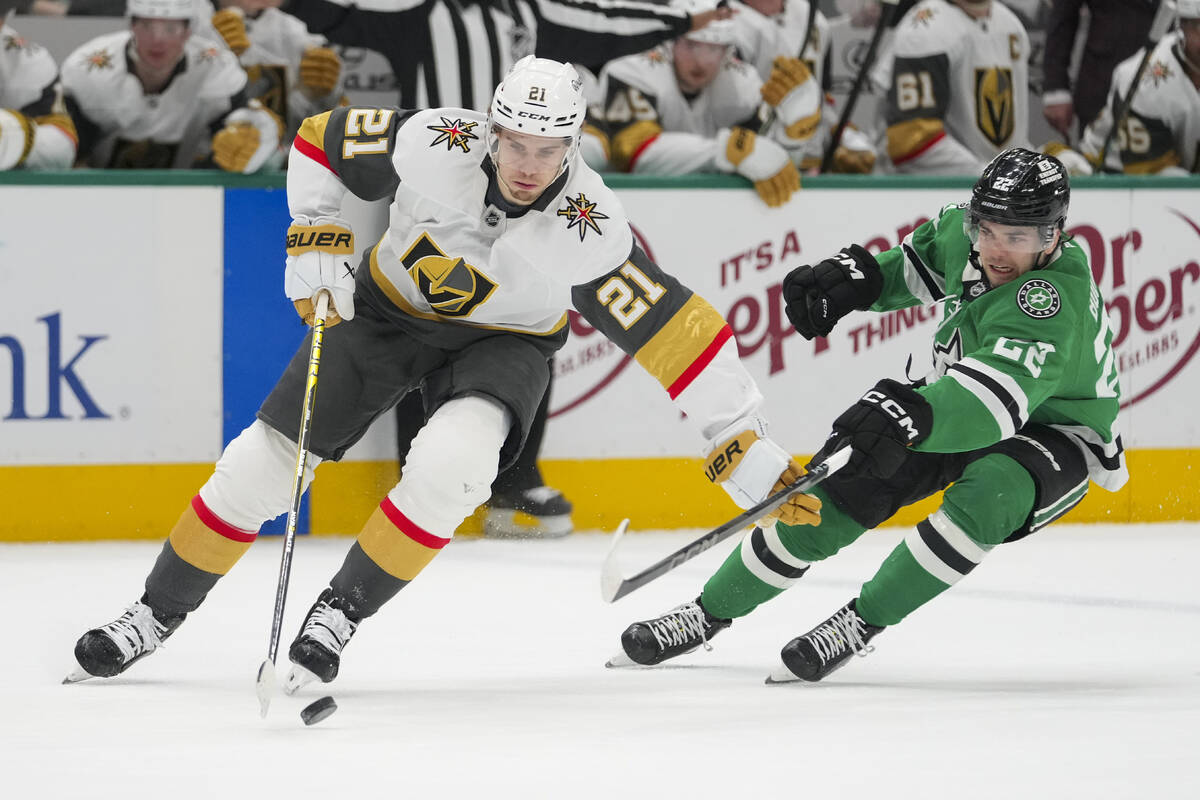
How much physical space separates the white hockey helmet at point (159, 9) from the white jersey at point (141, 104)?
0.35 feet

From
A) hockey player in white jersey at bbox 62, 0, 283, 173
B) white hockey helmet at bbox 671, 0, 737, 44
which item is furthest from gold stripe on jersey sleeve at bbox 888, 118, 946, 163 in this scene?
hockey player in white jersey at bbox 62, 0, 283, 173

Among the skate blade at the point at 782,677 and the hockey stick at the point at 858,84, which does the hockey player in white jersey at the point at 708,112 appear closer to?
the hockey stick at the point at 858,84

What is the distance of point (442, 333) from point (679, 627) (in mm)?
849

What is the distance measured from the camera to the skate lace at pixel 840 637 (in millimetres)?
3414

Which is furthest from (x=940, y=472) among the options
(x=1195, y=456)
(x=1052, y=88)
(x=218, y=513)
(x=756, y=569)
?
(x=1052, y=88)

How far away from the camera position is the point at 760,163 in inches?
225

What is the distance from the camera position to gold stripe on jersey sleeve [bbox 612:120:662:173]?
229 inches

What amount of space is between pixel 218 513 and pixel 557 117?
104 cm

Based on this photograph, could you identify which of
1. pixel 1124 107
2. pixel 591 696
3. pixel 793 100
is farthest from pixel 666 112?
pixel 591 696

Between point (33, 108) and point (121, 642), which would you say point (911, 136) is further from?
point (121, 642)

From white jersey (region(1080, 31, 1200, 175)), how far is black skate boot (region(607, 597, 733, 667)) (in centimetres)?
357

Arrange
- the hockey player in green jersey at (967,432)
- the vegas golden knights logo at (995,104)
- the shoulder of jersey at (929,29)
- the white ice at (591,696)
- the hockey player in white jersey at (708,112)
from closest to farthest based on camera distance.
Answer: the white ice at (591,696), the hockey player in green jersey at (967,432), the hockey player in white jersey at (708,112), the shoulder of jersey at (929,29), the vegas golden knights logo at (995,104)

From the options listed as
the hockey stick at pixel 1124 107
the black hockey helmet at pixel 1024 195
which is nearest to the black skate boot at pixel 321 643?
the black hockey helmet at pixel 1024 195

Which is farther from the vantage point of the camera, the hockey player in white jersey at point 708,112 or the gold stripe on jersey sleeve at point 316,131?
the hockey player in white jersey at point 708,112
